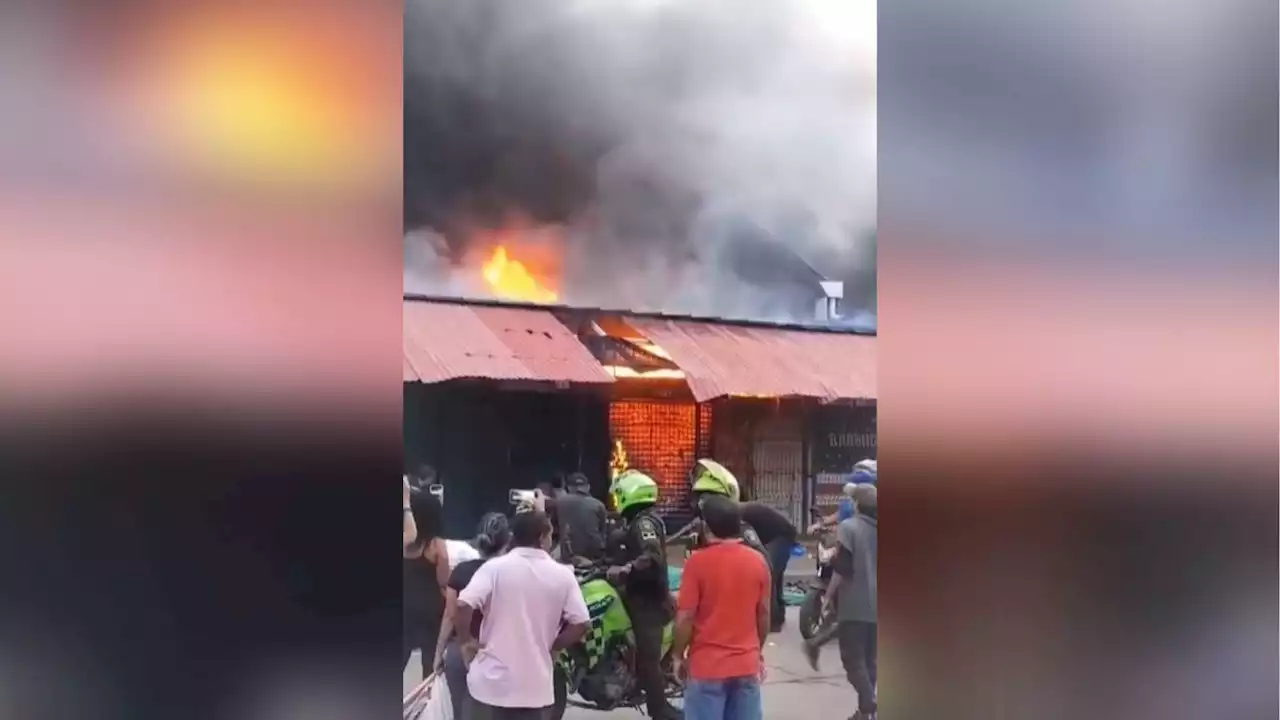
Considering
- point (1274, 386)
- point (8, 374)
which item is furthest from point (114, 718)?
point (1274, 386)

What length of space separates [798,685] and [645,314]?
1.23 meters

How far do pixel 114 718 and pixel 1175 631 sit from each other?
316cm

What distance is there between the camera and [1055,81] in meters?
2.93

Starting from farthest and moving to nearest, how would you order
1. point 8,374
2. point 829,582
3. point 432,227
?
1. point 829,582
2. point 432,227
3. point 8,374

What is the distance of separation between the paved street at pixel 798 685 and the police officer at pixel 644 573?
31cm

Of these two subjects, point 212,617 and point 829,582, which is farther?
point 829,582

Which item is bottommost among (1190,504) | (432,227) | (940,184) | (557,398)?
(1190,504)

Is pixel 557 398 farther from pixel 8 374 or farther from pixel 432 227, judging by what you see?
pixel 8 374

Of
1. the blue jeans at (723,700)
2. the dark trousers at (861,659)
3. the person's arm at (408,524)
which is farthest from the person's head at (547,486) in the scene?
the dark trousers at (861,659)

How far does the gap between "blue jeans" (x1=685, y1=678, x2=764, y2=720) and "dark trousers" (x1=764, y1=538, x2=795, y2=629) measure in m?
0.21

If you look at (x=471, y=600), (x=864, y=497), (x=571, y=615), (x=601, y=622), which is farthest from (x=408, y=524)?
(x=864, y=497)

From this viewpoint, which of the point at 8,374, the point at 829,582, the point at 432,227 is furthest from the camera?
the point at 829,582

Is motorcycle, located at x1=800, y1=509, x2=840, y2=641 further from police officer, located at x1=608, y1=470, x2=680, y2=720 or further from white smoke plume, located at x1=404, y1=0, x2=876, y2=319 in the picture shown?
white smoke plume, located at x1=404, y1=0, x2=876, y2=319

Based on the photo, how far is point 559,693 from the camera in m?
2.72
